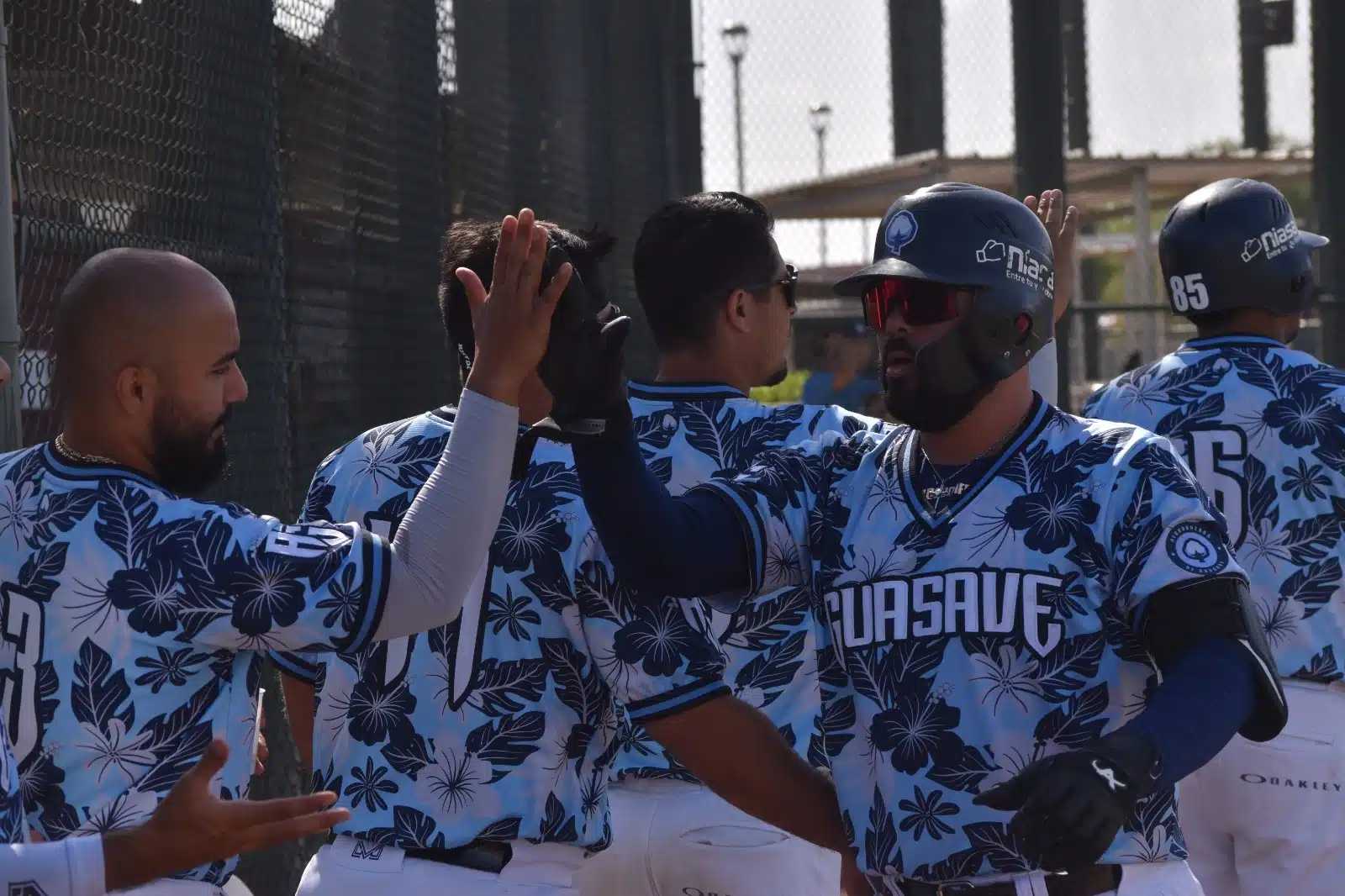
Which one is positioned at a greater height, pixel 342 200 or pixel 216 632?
pixel 342 200

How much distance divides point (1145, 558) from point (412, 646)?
1.11 meters

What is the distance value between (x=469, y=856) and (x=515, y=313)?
863 mm

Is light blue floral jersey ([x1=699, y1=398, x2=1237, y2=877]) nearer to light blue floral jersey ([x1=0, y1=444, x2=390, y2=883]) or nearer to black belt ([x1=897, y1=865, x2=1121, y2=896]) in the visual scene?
black belt ([x1=897, y1=865, x2=1121, y2=896])

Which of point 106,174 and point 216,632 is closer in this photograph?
point 216,632

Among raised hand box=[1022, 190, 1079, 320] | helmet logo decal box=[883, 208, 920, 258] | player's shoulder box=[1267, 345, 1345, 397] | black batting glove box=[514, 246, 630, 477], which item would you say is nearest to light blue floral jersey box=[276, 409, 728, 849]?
black batting glove box=[514, 246, 630, 477]

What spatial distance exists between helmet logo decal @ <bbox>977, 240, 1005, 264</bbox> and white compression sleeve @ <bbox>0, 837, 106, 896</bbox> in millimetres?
1497

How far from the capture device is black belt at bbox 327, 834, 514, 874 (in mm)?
2686

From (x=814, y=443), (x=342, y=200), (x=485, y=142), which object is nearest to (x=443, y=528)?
(x=814, y=443)

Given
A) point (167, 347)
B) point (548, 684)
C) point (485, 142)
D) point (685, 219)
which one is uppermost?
point (485, 142)

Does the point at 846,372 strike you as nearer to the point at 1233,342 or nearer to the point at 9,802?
the point at 1233,342

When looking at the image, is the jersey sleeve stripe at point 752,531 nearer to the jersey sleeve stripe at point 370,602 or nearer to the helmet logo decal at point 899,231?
the helmet logo decal at point 899,231

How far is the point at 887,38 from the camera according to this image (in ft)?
30.8

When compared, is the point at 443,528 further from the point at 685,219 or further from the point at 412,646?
the point at 685,219

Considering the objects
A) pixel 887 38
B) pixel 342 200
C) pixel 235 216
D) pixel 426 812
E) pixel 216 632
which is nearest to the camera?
pixel 216 632
